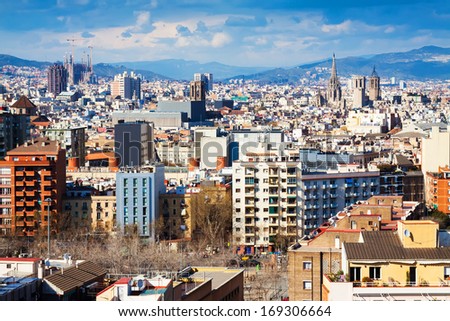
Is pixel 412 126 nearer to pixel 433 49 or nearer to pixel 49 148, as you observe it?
pixel 49 148

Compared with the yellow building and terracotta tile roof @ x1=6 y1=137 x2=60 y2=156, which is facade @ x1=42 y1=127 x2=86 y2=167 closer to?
terracotta tile roof @ x1=6 y1=137 x2=60 y2=156

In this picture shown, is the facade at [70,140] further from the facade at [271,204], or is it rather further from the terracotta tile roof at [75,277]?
the terracotta tile roof at [75,277]

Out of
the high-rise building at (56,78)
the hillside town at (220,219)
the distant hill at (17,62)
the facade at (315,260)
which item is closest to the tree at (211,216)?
the hillside town at (220,219)

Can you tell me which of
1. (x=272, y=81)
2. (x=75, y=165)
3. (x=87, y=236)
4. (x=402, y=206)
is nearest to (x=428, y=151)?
(x=75, y=165)

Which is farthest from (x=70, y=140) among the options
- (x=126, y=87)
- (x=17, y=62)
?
(x=126, y=87)

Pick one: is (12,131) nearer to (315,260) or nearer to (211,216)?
(211,216)

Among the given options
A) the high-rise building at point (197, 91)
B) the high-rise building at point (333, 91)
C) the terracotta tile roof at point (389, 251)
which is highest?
the high-rise building at point (333, 91)
